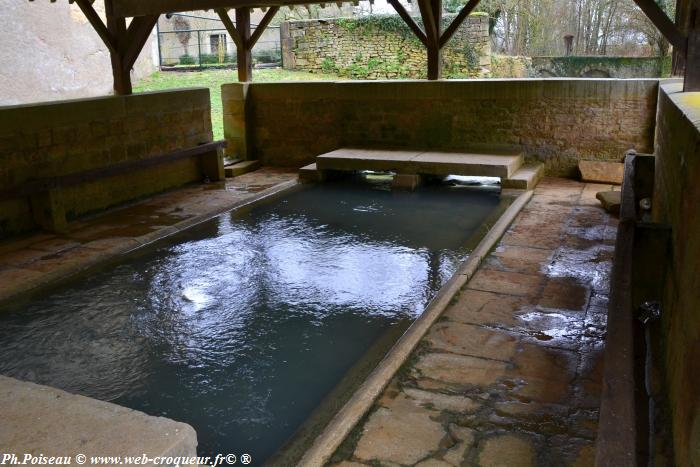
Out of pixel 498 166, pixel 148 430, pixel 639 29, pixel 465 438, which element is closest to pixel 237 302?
pixel 465 438

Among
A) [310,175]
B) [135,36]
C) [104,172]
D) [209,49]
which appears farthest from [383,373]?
[209,49]

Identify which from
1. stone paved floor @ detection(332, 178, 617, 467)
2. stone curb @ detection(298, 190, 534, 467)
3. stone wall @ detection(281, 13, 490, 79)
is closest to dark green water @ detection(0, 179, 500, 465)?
stone curb @ detection(298, 190, 534, 467)

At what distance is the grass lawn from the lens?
17.2 meters

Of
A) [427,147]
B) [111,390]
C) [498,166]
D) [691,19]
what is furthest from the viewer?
[427,147]

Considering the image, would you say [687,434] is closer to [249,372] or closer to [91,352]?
[249,372]

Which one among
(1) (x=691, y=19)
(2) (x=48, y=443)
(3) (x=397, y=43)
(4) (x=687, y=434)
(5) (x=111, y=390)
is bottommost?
(5) (x=111, y=390)

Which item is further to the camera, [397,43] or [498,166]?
[397,43]

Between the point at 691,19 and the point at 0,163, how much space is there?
723cm

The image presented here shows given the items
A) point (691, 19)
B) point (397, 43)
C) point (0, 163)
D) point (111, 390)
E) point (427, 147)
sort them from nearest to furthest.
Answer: point (111, 390) → point (0, 163) → point (691, 19) → point (427, 147) → point (397, 43)

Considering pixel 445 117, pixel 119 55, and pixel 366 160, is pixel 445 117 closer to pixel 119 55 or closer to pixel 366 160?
pixel 366 160

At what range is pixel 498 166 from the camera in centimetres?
776

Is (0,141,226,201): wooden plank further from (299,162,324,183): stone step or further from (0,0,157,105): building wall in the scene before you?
(0,0,157,105): building wall

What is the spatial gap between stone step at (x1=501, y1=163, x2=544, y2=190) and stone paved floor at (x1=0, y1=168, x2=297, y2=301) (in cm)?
325

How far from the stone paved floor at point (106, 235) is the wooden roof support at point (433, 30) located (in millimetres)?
2951
